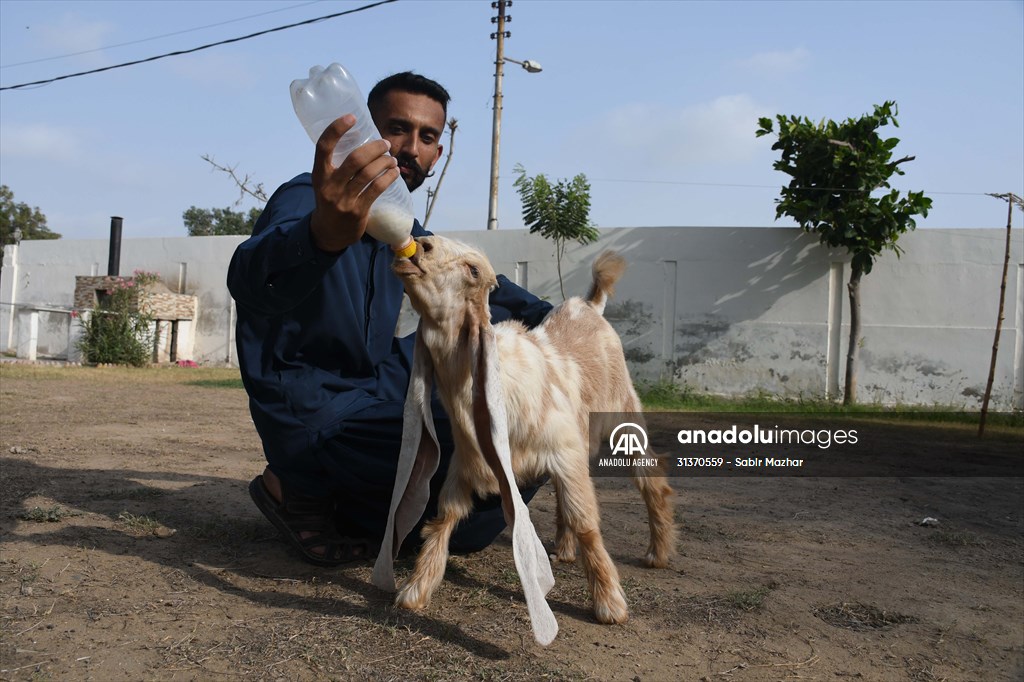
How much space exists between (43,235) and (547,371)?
44254 mm

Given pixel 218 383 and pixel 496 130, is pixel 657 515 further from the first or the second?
pixel 496 130

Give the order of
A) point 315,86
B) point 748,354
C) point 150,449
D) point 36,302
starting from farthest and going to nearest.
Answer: point 36,302
point 748,354
point 150,449
point 315,86

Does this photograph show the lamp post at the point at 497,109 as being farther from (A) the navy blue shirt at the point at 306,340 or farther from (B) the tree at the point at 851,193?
(A) the navy blue shirt at the point at 306,340

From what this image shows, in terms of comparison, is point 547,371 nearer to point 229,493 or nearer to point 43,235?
point 229,493

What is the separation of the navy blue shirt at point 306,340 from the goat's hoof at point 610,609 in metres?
0.92

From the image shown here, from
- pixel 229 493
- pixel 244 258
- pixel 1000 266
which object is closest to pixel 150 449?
pixel 229 493

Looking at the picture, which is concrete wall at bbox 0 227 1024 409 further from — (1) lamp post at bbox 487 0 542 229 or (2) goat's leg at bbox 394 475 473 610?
(2) goat's leg at bbox 394 475 473 610

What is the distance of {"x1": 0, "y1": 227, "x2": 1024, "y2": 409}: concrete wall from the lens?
1162 centimetres

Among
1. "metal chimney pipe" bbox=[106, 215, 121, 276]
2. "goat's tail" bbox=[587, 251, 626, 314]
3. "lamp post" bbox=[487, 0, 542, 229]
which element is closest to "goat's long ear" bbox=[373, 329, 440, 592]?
"goat's tail" bbox=[587, 251, 626, 314]

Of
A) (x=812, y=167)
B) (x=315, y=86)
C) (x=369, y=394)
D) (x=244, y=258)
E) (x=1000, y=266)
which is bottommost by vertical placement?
(x=369, y=394)

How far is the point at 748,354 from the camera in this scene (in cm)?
1269

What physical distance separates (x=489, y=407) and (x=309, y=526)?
1.05 metres

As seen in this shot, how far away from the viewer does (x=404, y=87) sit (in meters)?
3.29

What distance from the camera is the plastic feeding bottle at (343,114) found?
2.31 metres
